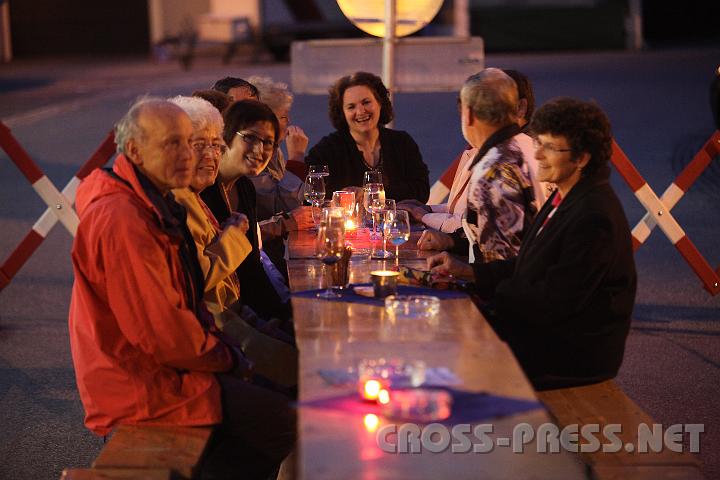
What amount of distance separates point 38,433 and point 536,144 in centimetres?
292

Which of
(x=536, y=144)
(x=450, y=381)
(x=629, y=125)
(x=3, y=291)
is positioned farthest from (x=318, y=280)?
(x=629, y=125)

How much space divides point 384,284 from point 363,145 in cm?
310

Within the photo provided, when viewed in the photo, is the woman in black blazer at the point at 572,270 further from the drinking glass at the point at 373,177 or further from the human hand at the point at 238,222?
the drinking glass at the point at 373,177

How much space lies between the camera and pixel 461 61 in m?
7.99

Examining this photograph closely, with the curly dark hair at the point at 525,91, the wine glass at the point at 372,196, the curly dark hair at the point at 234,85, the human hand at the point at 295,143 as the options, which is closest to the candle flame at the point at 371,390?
the wine glass at the point at 372,196

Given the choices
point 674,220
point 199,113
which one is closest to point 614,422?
point 199,113

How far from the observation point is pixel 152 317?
3.79m

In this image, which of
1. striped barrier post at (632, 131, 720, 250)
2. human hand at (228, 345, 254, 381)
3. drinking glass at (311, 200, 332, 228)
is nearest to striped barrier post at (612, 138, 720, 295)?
striped barrier post at (632, 131, 720, 250)

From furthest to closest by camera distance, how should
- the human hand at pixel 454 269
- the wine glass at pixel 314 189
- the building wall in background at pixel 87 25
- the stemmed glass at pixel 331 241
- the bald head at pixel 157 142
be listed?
the building wall in background at pixel 87 25
the wine glass at pixel 314 189
the human hand at pixel 454 269
the stemmed glass at pixel 331 241
the bald head at pixel 157 142

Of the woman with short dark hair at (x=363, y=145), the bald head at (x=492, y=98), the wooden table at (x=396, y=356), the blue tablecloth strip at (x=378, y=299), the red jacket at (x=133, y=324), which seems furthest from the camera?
the woman with short dark hair at (x=363, y=145)

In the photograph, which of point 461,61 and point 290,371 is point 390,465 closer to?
point 290,371

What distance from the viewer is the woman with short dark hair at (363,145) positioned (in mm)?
7215

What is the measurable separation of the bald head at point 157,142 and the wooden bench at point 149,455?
898 millimetres

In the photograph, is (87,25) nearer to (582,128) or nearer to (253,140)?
(253,140)
